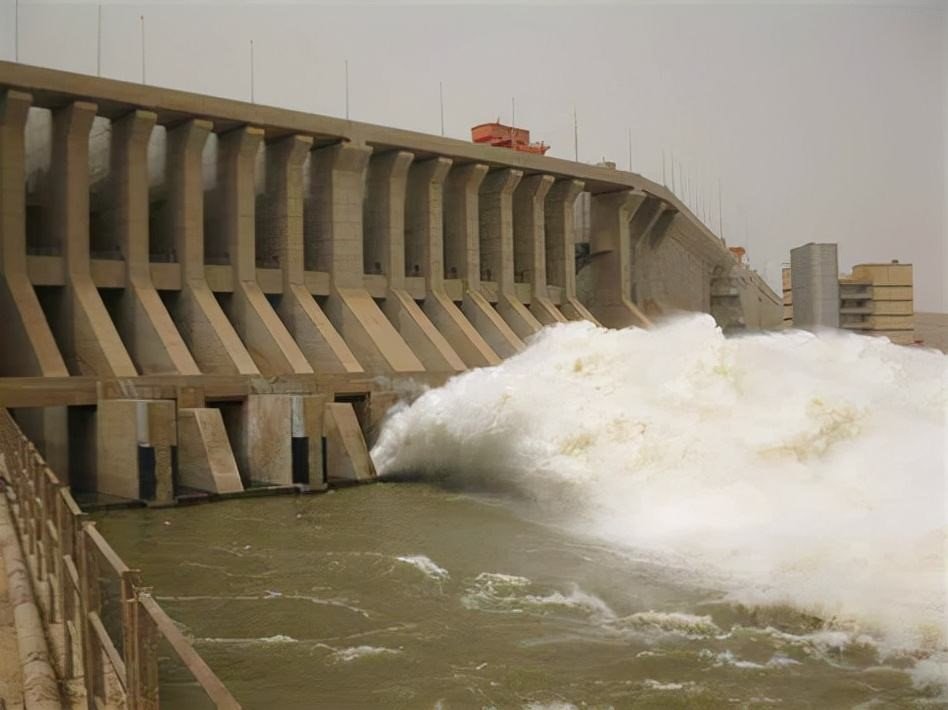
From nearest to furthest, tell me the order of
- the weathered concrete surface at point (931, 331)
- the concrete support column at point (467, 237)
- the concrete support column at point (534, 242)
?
the weathered concrete surface at point (931, 331), the concrete support column at point (467, 237), the concrete support column at point (534, 242)

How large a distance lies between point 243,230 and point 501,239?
792 centimetres

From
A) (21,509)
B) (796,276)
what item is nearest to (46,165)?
(21,509)

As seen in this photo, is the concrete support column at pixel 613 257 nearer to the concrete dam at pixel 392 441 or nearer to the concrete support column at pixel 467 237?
the concrete dam at pixel 392 441

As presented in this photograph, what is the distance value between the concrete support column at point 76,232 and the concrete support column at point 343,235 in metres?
5.17

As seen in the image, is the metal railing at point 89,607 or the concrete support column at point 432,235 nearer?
the metal railing at point 89,607

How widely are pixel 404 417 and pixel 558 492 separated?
3909 millimetres

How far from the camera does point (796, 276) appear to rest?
19281mm

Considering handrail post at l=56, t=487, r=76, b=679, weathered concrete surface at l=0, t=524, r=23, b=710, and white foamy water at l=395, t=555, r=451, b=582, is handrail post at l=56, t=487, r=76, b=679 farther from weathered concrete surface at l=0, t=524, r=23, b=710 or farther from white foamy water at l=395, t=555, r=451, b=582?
white foamy water at l=395, t=555, r=451, b=582

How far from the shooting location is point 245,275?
61.9 ft

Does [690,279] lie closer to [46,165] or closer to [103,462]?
[46,165]

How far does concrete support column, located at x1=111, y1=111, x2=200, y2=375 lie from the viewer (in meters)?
16.6

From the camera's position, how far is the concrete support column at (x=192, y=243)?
1728 cm

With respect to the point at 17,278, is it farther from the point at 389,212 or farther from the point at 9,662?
the point at 9,662

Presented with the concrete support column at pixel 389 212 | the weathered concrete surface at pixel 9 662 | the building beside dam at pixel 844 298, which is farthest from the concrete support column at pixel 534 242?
the weathered concrete surface at pixel 9 662
